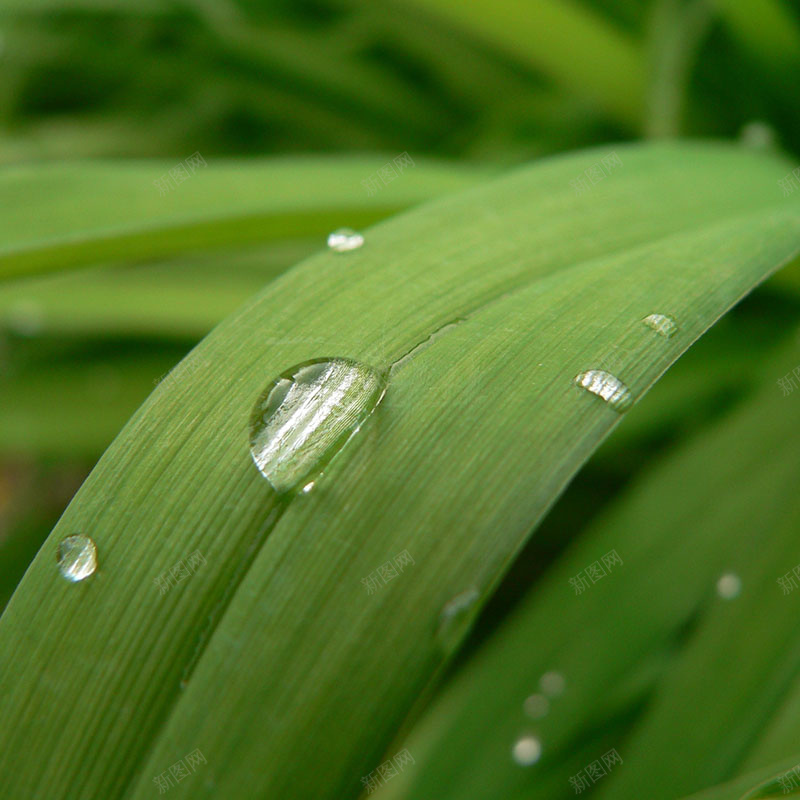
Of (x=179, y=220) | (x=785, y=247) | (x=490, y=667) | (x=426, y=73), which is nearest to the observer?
(x=785, y=247)

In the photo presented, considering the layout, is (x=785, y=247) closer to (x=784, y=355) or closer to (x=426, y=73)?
(x=784, y=355)

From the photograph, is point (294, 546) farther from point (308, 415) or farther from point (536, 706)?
point (536, 706)

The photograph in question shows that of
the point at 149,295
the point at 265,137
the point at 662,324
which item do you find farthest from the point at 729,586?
the point at 265,137

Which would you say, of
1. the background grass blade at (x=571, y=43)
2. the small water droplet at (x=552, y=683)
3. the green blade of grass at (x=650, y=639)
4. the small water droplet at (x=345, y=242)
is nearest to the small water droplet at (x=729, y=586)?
the green blade of grass at (x=650, y=639)

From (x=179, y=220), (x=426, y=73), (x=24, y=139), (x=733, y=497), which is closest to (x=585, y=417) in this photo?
(x=179, y=220)

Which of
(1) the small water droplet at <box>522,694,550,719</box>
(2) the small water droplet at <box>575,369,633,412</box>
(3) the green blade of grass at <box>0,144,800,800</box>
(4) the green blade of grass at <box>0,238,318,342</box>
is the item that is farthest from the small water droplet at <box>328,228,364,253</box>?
(1) the small water droplet at <box>522,694,550,719</box>
